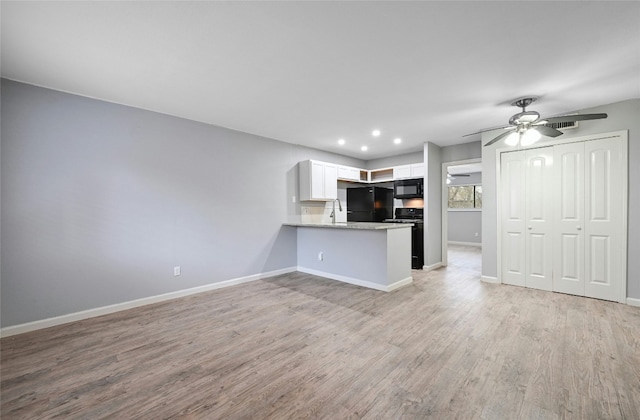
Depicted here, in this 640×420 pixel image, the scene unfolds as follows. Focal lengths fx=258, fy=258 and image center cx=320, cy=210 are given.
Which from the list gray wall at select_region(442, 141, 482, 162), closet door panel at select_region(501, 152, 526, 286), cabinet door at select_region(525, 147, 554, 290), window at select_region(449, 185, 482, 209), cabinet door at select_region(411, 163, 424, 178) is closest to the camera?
cabinet door at select_region(525, 147, 554, 290)

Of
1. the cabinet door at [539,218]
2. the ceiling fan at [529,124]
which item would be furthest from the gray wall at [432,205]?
the ceiling fan at [529,124]

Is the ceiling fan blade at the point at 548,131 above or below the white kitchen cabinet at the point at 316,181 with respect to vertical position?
above

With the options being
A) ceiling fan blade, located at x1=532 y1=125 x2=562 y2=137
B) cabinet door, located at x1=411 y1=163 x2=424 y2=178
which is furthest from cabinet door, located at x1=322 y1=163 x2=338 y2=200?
ceiling fan blade, located at x1=532 y1=125 x2=562 y2=137

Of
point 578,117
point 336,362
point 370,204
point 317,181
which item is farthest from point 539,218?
point 336,362

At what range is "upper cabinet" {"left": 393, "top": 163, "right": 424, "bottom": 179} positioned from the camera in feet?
18.4

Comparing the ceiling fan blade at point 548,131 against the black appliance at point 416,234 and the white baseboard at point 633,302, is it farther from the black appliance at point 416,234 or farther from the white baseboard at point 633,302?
the black appliance at point 416,234

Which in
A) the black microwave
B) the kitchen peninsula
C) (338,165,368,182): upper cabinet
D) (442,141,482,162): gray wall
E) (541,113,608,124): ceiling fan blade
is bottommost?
the kitchen peninsula

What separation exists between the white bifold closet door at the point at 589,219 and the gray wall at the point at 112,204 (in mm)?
4632

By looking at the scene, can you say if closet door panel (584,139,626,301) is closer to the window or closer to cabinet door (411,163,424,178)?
cabinet door (411,163,424,178)

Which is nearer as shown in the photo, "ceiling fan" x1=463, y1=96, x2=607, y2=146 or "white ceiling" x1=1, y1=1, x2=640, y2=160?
"white ceiling" x1=1, y1=1, x2=640, y2=160

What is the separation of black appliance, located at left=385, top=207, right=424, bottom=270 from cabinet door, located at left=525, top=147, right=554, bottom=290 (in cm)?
173

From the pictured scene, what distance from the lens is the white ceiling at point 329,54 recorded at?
173 cm

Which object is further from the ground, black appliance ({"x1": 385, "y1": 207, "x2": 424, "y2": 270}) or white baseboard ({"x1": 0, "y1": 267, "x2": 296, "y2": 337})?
black appliance ({"x1": 385, "y1": 207, "x2": 424, "y2": 270})

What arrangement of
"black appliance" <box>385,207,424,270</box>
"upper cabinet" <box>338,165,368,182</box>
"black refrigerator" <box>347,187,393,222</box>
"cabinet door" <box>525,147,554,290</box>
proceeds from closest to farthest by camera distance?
"cabinet door" <box>525,147,554,290</box>
"black appliance" <box>385,207,424,270</box>
"upper cabinet" <box>338,165,368,182</box>
"black refrigerator" <box>347,187,393,222</box>
